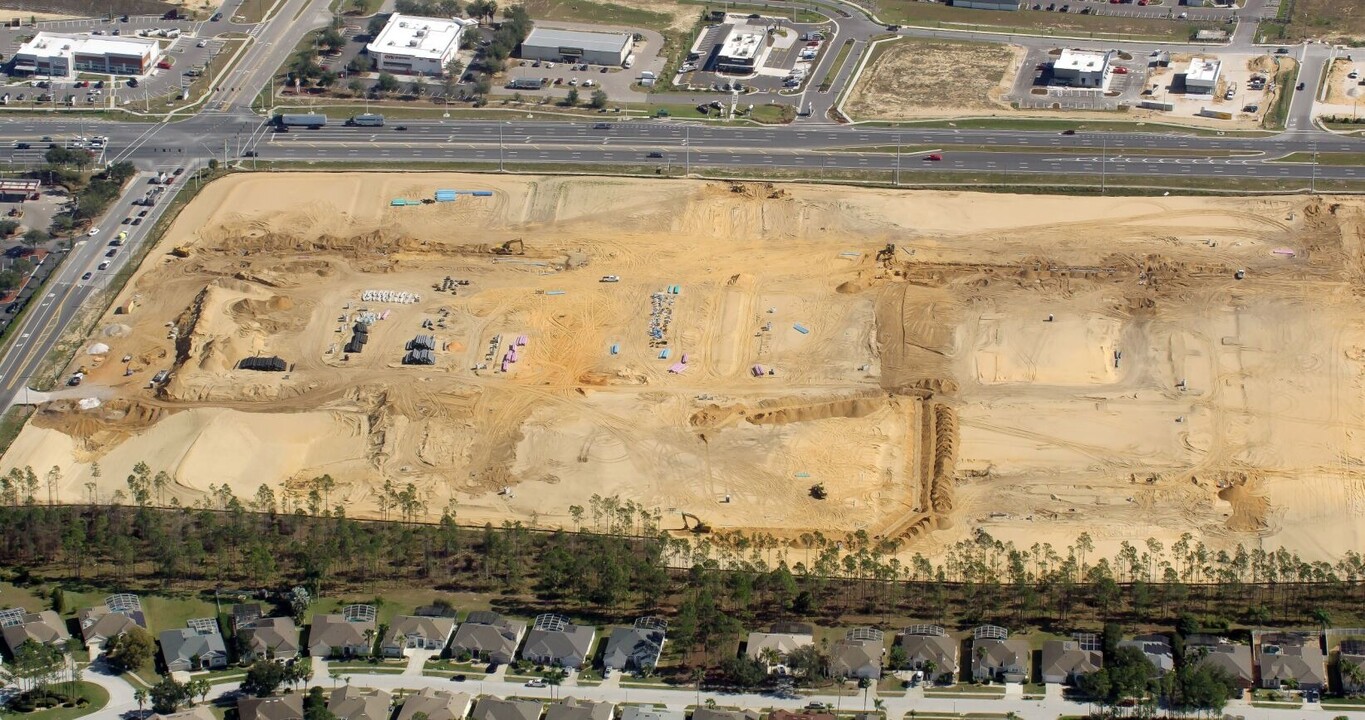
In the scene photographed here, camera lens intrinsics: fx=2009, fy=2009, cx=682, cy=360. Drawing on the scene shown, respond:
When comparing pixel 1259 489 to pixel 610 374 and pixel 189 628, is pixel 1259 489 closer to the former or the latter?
pixel 610 374

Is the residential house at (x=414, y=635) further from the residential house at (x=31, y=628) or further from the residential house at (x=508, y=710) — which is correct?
the residential house at (x=31, y=628)

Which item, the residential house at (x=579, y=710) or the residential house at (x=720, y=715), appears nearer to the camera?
the residential house at (x=720, y=715)

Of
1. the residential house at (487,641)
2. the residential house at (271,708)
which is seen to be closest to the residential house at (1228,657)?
the residential house at (487,641)

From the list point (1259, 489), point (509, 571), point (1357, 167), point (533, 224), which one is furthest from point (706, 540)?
point (1357, 167)

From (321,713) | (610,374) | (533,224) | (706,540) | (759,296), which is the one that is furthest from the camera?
(533,224)

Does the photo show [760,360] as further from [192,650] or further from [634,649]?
[192,650]

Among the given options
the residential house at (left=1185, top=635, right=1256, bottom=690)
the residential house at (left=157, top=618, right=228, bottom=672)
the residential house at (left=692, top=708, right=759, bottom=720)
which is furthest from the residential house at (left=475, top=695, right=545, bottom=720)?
the residential house at (left=1185, top=635, right=1256, bottom=690)

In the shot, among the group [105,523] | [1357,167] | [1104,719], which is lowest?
[1104,719]
